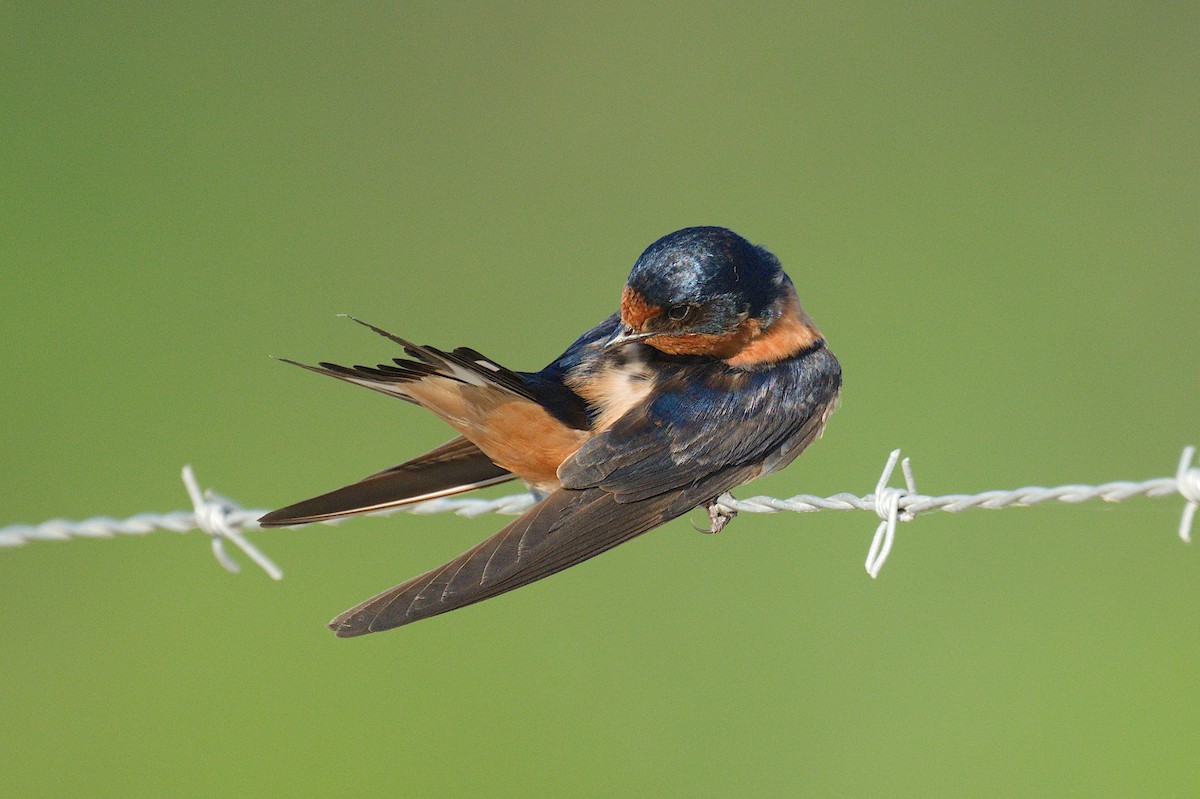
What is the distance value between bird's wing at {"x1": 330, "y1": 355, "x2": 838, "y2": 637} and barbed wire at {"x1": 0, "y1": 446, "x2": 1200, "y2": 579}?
0.30ft

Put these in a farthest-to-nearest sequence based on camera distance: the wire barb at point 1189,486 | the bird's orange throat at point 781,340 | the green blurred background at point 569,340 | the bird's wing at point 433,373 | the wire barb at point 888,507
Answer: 1. the green blurred background at point 569,340
2. the bird's orange throat at point 781,340
3. the bird's wing at point 433,373
4. the wire barb at point 888,507
5. the wire barb at point 1189,486

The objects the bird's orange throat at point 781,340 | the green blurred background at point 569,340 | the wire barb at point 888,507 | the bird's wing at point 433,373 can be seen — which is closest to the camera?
the wire barb at point 888,507

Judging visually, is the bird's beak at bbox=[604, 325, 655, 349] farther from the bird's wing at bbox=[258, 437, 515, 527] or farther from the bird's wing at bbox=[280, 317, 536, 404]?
the bird's wing at bbox=[258, 437, 515, 527]

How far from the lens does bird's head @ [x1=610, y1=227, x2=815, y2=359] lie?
6.80 feet

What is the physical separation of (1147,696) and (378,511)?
2.33 m

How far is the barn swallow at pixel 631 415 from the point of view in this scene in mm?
1954

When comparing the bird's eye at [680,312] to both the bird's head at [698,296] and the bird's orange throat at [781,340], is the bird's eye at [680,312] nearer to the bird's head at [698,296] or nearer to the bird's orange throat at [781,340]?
the bird's head at [698,296]

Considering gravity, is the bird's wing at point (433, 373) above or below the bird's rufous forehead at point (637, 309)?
below

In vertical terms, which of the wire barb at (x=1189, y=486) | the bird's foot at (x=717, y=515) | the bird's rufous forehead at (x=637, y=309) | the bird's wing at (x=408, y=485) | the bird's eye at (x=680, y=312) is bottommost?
the wire barb at (x=1189, y=486)

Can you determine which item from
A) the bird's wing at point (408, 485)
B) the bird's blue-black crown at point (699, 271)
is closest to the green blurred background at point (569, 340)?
the bird's blue-black crown at point (699, 271)

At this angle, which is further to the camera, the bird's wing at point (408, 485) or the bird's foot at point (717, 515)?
the bird's foot at point (717, 515)

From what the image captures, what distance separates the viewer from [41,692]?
13.6 feet

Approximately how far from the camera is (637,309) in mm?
2086

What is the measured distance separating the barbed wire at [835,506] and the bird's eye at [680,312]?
0.29 m
